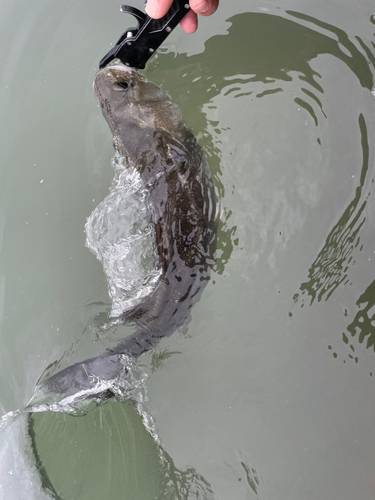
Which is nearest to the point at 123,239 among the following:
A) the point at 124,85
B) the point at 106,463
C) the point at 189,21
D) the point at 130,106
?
the point at 130,106

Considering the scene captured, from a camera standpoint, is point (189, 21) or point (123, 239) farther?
point (123, 239)

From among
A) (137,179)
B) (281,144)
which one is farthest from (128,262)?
(281,144)

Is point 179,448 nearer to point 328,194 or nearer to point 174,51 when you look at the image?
point 328,194

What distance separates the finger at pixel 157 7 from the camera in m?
1.94

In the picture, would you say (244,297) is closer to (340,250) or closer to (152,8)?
(340,250)

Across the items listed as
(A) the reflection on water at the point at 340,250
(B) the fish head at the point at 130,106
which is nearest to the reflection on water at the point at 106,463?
(A) the reflection on water at the point at 340,250

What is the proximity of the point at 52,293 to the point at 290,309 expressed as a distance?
5.64 ft

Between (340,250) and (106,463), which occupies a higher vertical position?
(340,250)

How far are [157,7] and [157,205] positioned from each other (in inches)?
42.1

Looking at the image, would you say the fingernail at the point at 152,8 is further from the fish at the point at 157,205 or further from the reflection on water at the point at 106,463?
the reflection on water at the point at 106,463

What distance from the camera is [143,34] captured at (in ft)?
7.09

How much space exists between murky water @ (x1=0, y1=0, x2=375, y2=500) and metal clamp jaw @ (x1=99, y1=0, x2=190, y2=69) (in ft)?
→ 1.83

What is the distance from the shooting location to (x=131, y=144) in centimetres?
245

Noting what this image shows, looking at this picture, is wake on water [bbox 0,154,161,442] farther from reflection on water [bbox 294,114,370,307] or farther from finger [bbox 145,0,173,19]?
reflection on water [bbox 294,114,370,307]
